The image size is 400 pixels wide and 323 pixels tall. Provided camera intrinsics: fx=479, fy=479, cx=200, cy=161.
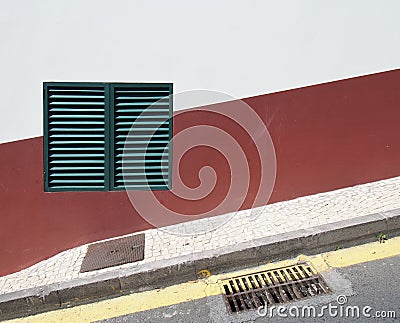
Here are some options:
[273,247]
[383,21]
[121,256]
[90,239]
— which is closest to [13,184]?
[90,239]

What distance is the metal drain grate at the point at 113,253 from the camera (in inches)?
188

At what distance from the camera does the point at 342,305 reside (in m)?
3.82

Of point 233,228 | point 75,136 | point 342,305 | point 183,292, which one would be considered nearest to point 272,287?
point 342,305

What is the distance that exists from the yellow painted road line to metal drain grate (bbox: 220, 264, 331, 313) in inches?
3.4

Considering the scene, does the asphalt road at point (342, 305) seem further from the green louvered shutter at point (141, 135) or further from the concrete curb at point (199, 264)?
the green louvered shutter at point (141, 135)

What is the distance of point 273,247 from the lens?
14.9 ft

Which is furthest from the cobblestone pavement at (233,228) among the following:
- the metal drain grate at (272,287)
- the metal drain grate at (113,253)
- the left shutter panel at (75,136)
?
the left shutter panel at (75,136)

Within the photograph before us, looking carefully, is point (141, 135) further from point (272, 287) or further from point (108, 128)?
point (272, 287)

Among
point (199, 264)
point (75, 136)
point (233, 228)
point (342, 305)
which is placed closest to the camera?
point (342, 305)

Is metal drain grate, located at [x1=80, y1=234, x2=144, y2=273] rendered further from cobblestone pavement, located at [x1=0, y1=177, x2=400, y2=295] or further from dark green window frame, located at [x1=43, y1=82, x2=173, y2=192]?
dark green window frame, located at [x1=43, y1=82, x2=173, y2=192]

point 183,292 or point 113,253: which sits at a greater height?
point 113,253

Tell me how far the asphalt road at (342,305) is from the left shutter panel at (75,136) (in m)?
1.60

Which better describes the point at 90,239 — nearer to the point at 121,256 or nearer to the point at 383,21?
the point at 121,256

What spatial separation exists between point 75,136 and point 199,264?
1.82 meters
